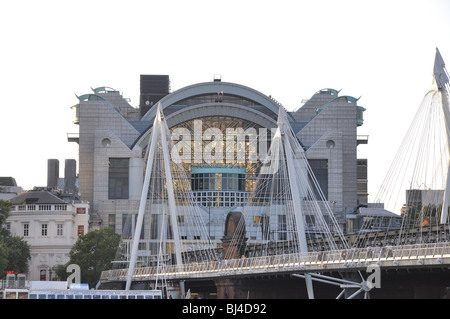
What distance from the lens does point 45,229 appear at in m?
137

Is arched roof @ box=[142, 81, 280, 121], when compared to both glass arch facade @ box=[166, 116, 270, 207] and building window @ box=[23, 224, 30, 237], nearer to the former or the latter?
glass arch facade @ box=[166, 116, 270, 207]

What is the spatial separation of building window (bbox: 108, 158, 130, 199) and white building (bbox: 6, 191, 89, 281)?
683 inches

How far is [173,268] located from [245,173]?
62346 mm

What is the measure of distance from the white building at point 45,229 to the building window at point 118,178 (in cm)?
1736

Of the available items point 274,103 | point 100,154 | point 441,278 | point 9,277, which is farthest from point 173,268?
point 274,103

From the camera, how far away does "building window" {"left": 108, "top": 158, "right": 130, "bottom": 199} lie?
157500 millimetres

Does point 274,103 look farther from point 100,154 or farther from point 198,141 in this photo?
point 100,154

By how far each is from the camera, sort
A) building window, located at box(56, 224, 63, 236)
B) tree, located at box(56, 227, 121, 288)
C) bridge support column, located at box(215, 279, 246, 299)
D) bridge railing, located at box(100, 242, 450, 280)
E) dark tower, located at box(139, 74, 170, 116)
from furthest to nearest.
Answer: dark tower, located at box(139, 74, 170, 116) < building window, located at box(56, 224, 63, 236) < tree, located at box(56, 227, 121, 288) < bridge support column, located at box(215, 279, 246, 299) < bridge railing, located at box(100, 242, 450, 280)

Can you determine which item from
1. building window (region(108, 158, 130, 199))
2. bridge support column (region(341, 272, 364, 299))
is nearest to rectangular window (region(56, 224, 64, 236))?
building window (region(108, 158, 130, 199))

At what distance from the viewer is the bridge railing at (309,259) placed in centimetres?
6366

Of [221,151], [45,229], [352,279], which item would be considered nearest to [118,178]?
[221,151]

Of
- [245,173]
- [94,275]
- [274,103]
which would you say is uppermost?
[274,103]

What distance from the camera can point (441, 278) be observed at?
70.1 m

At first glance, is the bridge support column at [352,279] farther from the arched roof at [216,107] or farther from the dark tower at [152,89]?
the dark tower at [152,89]
